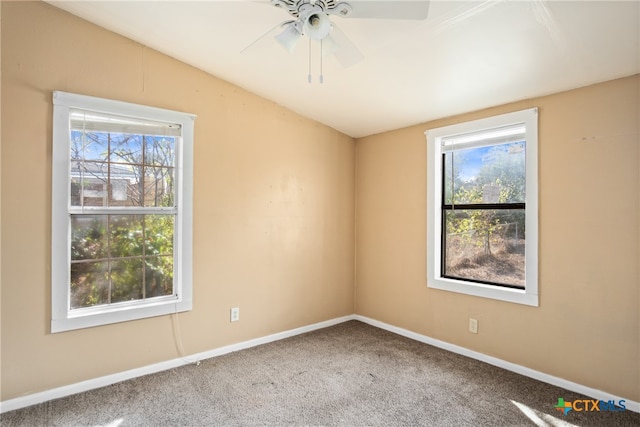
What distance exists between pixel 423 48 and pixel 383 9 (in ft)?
2.38

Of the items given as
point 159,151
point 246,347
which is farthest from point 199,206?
point 246,347

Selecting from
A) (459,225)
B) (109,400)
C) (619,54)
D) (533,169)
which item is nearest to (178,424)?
(109,400)

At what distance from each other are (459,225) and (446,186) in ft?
1.29

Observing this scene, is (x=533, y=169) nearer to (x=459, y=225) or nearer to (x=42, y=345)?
(x=459, y=225)

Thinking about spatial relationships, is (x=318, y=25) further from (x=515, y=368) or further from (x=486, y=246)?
(x=515, y=368)

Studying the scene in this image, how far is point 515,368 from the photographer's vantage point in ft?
8.93

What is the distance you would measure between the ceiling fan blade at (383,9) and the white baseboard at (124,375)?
271 centimetres

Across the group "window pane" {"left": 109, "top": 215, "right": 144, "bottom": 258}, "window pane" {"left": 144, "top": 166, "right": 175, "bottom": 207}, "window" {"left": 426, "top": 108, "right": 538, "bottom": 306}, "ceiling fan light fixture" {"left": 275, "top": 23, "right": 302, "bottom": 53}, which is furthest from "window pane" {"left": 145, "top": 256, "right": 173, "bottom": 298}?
"window" {"left": 426, "top": 108, "right": 538, "bottom": 306}

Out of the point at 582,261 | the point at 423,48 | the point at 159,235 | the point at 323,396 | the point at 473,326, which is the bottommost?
the point at 323,396

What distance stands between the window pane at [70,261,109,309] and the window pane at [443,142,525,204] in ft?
9.76

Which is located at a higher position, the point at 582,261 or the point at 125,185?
the point at 125,185

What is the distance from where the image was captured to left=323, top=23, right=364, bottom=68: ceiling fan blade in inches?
71.7

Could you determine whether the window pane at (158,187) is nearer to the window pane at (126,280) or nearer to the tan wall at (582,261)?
the window pane at (126,280)

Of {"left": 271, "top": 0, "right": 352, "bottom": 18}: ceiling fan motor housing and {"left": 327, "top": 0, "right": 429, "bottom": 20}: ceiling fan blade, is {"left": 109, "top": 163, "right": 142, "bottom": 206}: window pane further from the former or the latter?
{"left": 327, "top": 0, "right": 429, "bottom": 20}: ceiling fan blade
